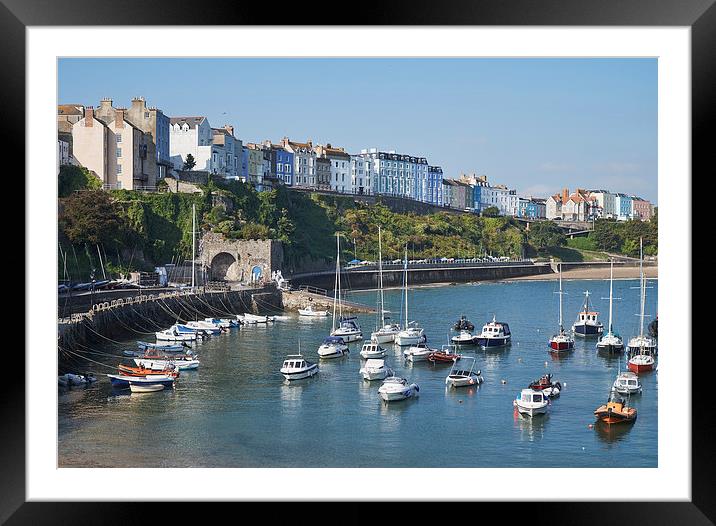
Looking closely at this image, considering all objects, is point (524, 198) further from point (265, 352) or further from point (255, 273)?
point (265, 352)

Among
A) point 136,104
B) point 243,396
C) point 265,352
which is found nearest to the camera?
point 243,396

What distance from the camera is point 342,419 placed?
7434mm

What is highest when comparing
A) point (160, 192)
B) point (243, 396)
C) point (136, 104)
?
point (136, 104)

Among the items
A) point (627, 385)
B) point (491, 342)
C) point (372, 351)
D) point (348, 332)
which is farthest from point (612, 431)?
point (348, 332)

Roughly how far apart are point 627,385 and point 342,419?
296cm

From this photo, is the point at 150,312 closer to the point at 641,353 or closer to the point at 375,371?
the point at 375,371

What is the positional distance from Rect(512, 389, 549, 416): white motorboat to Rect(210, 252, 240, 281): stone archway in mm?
9757

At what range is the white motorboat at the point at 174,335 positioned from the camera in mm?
11248

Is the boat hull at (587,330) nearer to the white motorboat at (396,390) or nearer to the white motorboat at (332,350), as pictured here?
the white motorboat at (332,350)

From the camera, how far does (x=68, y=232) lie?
13.3m

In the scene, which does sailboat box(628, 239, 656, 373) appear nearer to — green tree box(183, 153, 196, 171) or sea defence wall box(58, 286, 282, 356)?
sea defence wall box(58, 286, 282, 356)
